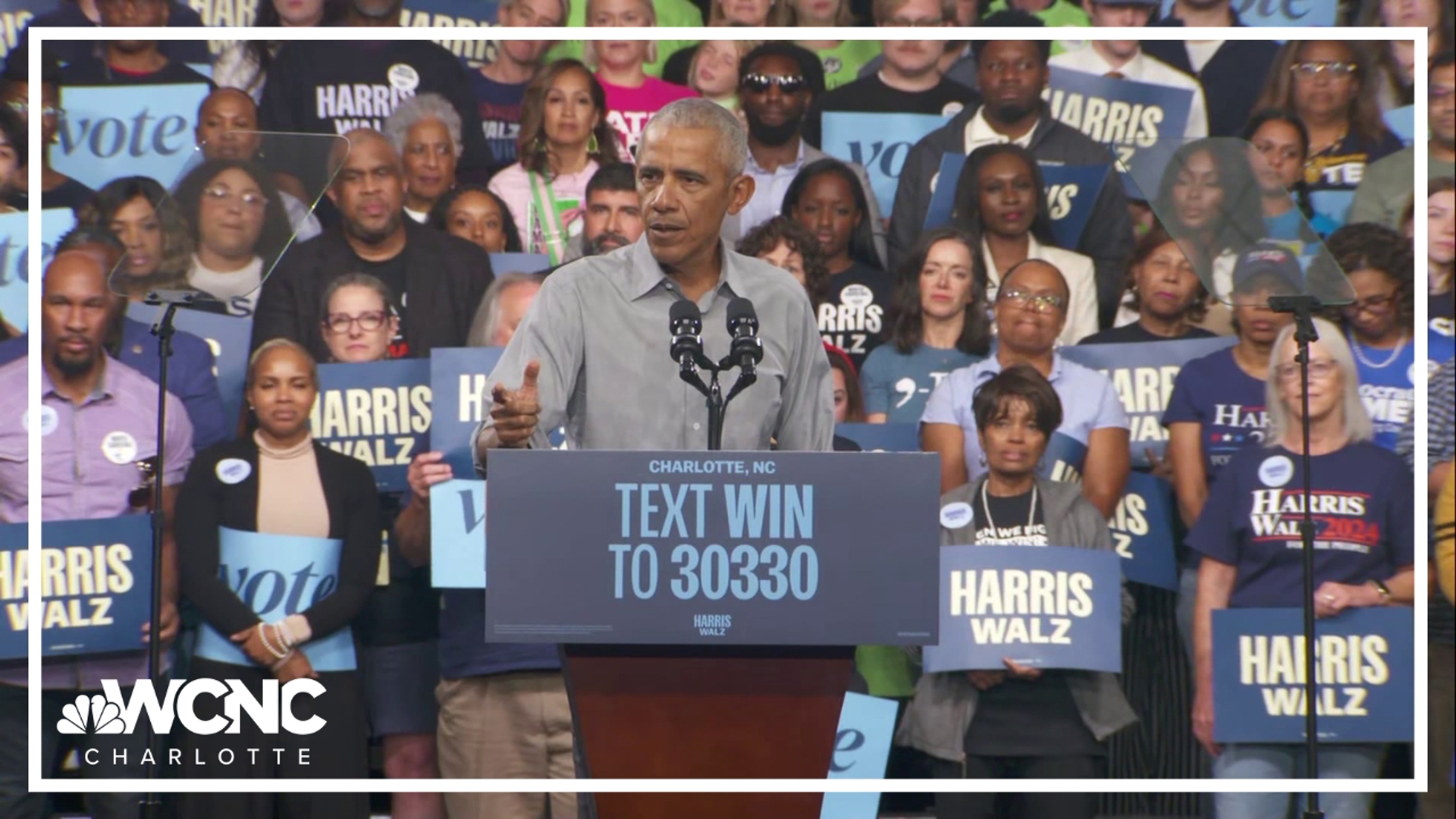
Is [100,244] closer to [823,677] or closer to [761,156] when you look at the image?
[761,156]

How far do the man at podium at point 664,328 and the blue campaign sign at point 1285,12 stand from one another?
2859mm

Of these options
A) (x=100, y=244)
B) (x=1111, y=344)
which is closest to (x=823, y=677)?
(x=1111, y=344)

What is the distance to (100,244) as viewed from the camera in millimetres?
5531

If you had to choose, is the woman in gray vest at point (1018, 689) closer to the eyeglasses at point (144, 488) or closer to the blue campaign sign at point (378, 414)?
the blue campaign sign at point (378, 414)

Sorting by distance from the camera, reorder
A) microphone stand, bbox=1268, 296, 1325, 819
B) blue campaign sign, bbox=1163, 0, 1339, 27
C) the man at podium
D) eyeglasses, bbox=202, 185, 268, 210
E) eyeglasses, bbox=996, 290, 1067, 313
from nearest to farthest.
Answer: the man at podium → microphone stand, bbox=1268, 296, 1325, 819 → eyeglasses, bbox=202, 185, 268, 210 → eyeglasses, bbox=996, 290, 1067, 313 → blue campaign sign, bbox=1163, 0, 1339, 27

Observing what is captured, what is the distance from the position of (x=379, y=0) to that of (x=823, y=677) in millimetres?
3624

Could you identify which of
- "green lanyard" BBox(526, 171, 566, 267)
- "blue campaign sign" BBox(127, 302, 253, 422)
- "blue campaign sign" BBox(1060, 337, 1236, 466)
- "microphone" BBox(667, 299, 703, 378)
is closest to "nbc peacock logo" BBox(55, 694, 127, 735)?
"blue campaign sign" BBox(127, 302, 253, 422)

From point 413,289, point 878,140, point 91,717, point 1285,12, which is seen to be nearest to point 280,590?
point 91,717

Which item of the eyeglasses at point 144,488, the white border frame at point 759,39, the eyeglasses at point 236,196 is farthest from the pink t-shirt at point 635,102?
the eyeglasses at point 144,488

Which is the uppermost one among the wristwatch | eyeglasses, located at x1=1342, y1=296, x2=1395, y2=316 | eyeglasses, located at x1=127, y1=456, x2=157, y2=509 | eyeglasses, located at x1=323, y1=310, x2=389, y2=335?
eyeglasses, located at x1=1342, y1=296, x2=1395, y2=316

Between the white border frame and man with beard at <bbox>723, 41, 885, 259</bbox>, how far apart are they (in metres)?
0.08

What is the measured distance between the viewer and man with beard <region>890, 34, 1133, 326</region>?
568 cm

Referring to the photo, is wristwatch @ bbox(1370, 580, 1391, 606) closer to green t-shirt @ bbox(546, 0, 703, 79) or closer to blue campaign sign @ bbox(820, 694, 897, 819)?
blue campaign sign @ bbox(820, 694, 897, 819)

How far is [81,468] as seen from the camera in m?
5.38
